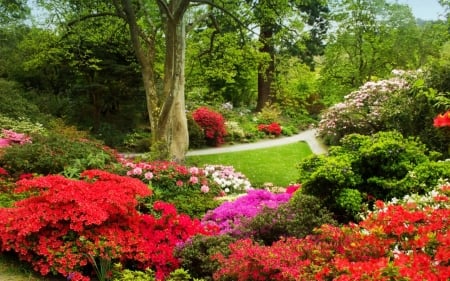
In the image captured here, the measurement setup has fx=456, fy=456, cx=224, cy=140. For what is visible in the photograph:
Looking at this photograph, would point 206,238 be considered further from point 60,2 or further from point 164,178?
point 60,2

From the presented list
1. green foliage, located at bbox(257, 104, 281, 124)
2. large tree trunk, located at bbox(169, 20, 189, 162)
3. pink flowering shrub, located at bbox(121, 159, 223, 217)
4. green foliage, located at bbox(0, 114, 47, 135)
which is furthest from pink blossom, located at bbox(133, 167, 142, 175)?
green foliage, located at bbox(257, 104, 281, 124)

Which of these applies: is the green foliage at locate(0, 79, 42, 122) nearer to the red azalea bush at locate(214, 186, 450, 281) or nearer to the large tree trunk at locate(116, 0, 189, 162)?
the large tree trunk at locate(116, 0, 189, 162)

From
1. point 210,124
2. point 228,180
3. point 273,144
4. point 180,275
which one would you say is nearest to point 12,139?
point 228,180

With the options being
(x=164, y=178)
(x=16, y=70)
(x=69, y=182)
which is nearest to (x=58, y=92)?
(x=16, y=70)

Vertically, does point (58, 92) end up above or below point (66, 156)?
above

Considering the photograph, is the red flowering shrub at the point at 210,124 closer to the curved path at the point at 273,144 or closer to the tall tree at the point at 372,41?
the curved path at the point at 273,144

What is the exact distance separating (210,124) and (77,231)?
45.2 feet

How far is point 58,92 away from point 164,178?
1363cm

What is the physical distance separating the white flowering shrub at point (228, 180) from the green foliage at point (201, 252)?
16.9 feet

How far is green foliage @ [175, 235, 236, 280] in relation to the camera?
15.2ft

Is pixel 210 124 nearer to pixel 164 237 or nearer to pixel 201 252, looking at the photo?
pixel 164 237

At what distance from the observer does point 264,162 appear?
1535 cm

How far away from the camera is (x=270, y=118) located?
78.0 ft

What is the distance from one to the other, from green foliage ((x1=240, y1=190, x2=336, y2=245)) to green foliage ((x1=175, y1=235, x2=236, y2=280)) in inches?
14.1
